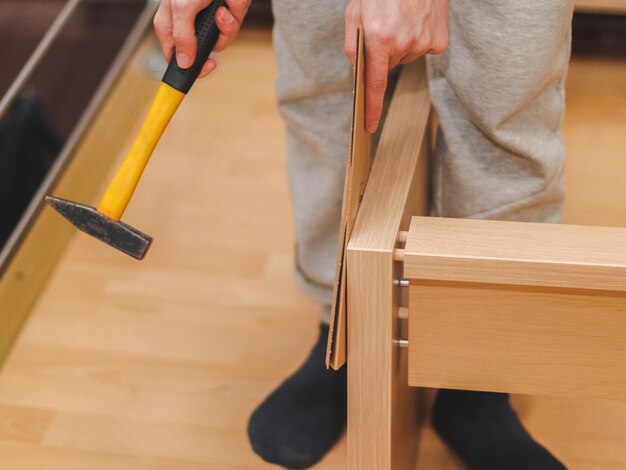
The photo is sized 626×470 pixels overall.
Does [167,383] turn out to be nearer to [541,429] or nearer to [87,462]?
[87,462]

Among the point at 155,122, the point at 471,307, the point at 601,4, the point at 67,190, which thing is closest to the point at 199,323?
the point at 67,190

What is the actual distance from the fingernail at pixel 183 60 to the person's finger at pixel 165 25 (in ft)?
0.08

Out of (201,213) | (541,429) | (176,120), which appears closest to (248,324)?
(201,213)

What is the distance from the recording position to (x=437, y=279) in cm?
76

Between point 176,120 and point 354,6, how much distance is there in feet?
3.43

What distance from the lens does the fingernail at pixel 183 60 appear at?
843 millimetres

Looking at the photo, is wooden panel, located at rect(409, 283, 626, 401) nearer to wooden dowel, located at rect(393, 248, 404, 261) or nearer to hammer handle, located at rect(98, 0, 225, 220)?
wooden dowel, located at rect(393, 248, 404, 261)

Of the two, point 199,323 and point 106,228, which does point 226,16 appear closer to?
point 106,228

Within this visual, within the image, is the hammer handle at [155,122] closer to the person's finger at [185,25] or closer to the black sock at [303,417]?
the person's finger at [185,25]

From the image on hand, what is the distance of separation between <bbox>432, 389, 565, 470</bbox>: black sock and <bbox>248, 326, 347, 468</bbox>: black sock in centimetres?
13

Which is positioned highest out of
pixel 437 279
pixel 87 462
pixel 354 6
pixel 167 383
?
pixel 354 6

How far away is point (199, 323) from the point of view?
1338mm

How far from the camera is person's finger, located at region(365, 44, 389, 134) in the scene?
751 mm

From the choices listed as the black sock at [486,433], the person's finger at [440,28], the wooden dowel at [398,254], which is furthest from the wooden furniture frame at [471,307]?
the black sock at [486,433]
